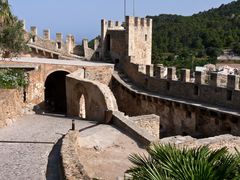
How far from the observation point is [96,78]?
24344mm

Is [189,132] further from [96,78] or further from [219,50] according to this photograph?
[219,50]

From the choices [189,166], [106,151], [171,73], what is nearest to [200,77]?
[171,73]

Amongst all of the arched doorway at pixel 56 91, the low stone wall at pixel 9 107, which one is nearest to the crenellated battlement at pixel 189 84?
the arched doorway at pixel 56 91

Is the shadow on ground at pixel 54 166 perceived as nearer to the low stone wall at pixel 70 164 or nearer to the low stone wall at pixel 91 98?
the low stone wall at pixel 70 164

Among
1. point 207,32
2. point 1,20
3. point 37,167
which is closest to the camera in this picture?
point 37,167

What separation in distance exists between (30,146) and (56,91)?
16217 mm

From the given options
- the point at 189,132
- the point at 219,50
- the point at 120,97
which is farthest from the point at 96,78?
the point at 219,50

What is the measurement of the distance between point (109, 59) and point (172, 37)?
5952cm

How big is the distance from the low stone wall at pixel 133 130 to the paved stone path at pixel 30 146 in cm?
116

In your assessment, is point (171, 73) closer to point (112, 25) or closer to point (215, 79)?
point (215, 79)

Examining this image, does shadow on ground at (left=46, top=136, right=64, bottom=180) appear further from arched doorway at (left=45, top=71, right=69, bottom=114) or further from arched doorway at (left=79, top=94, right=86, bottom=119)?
arched doorway at (left=45, top=71, right=69, bottom=114)

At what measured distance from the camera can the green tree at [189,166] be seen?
616 centimetres

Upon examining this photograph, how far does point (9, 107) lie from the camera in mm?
15258

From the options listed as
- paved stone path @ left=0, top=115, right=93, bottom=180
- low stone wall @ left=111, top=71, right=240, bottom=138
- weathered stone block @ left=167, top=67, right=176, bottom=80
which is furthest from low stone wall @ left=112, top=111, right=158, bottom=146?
weathered stone block @ left=167, top=67, right=176, bottom=80
